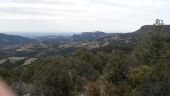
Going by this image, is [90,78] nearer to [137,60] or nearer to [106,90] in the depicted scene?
[137,60]

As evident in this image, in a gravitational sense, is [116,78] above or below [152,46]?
below

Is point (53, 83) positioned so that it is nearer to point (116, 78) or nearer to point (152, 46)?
point (116, 78)

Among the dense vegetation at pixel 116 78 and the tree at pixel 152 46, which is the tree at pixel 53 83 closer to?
the dense vegetation at pixel 116 78

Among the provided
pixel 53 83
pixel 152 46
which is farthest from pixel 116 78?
pixel 152 46

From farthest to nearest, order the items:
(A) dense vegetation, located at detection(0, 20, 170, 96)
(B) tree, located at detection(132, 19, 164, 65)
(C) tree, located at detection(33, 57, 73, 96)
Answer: (B) tree, located at detection(132, 19, 164, 65) → (C) tree, located at detection(33, 57, 73, 96) → (A) dense vegetation, located at detection(0, 20, 170, 96)

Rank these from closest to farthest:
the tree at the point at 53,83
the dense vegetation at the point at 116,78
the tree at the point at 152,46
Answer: the dense vegetation at the point at 116,78
the tree at the point at 53,83
the tree at the point at 152,46

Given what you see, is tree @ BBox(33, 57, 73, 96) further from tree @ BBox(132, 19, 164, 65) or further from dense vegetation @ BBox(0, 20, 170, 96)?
tree @ BBox(132, 19, 164, 65)

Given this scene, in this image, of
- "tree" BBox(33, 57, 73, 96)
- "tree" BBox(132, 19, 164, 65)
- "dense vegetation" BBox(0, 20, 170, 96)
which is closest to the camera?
"dense vegetation" BBox(0, 20, 170, 96)

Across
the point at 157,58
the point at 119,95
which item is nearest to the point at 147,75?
the point at 119,95

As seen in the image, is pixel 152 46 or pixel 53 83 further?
pixel 152 46

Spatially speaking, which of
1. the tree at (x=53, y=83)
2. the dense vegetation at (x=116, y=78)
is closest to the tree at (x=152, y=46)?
the dense vegetation at (x=116, y=78)

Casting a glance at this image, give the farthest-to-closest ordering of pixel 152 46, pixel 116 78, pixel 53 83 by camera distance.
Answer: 1. pixel 152 46
2. pixel 116 78
3. pixel 53 83

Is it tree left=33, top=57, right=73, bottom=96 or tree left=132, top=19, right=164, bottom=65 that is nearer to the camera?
tree left=33, top=57, right=73, bottom=96

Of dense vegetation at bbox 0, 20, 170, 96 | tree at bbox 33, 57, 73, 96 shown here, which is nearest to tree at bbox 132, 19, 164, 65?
dense vegetation at bbox 0, 20, 170, 96
